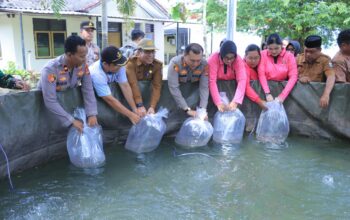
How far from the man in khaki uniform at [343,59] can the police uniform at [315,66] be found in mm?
96

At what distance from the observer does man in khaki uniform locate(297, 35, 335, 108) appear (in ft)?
14.7

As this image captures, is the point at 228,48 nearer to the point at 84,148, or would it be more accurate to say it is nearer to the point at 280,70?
the point at 280,70

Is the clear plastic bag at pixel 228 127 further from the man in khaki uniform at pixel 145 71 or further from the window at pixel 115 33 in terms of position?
the window at pixel 115 33

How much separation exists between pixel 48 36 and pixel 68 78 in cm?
1104

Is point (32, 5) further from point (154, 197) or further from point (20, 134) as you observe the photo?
point (154, 197)

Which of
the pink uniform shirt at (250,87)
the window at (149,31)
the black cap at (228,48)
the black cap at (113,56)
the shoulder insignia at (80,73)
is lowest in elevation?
the pink uniform shirt at (250,87)

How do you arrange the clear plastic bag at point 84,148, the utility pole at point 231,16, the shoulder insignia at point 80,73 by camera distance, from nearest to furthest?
the clear plastic bag at point 84,148 → the shoulder insignia at point 80,73 → the utility pole at point 231,16

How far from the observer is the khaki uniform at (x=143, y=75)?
14.3 ft

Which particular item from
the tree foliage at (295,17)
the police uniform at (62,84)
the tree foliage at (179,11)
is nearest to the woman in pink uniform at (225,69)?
the police uniform at (62,84)

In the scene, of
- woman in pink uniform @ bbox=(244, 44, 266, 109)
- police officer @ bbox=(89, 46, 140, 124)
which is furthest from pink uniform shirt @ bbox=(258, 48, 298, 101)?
police officer @ bbox=(89, 46, 140, 124)

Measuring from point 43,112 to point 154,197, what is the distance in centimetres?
152

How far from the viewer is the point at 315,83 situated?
4.71 m

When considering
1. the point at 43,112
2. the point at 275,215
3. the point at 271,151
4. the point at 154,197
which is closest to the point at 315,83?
the point at 271,151

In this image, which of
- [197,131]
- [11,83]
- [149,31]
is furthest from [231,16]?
[149,31]
